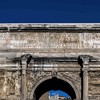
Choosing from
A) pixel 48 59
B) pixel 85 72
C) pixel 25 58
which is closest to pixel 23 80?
pixel 25 58

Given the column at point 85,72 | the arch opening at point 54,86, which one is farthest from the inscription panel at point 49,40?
the arch opening at point 54,86

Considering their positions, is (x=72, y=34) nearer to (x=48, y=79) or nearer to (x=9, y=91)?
(x=48, y=79)

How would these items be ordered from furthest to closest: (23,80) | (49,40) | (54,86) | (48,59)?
(54,86)
(49,40)
(48,59)
(23,80)

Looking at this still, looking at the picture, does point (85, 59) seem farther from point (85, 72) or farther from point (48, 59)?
point (48, 59)

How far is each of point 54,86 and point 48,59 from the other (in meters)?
2.69

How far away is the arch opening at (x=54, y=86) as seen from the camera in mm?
19119

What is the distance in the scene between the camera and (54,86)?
20.9 metres

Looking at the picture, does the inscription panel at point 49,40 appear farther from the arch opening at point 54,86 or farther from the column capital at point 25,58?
the arch opening at point 54,86

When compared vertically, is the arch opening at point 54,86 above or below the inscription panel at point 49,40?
below

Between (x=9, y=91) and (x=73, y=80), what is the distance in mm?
2760

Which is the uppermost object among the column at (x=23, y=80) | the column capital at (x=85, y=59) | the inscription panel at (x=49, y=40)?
the inscription panel at (x=49, y=40)

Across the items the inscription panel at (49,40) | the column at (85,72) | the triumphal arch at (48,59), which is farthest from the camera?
the inscription panel at (49,40)

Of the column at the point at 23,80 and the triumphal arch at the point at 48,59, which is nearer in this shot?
the column at the point at 23,80

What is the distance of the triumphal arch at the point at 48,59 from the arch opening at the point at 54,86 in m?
0.10
